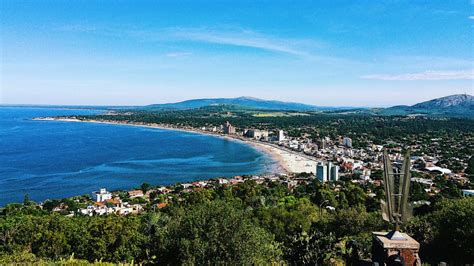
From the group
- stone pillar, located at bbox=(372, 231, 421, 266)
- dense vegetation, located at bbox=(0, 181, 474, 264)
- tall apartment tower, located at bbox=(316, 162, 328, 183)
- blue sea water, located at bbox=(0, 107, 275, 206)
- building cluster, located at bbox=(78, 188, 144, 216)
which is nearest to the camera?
stone pillar, located at bbox=(372, 231, 421, 266)

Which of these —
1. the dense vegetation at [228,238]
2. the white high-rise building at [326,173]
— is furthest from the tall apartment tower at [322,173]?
the dense vegetation at [228,238]

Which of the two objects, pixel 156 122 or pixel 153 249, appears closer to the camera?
pixel 153 249

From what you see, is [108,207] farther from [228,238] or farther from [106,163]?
[106,163]

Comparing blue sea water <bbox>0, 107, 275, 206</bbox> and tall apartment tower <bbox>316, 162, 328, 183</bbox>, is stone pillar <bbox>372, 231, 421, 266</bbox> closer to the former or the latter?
blue sea water <bbox>0, 107, 275, 206</bbox>

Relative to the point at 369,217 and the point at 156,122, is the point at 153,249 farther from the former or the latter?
the point at 156,122

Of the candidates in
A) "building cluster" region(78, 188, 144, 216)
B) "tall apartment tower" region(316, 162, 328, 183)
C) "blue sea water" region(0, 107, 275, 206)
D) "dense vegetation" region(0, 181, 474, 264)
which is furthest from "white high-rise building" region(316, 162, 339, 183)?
"dense vegetation" region(0, 181, 474, 264)

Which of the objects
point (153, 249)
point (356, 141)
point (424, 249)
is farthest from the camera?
point (356, 141)

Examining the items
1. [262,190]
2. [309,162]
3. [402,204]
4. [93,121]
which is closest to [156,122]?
[93,121]

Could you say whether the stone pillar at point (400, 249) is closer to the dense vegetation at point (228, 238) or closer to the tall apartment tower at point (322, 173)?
the dense vegetation at point (228, 238)
